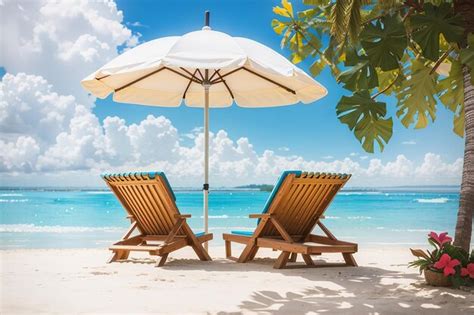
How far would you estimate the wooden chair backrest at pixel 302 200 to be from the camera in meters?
5.73

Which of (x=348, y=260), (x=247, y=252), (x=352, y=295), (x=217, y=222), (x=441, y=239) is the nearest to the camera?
(x=352, y=295)

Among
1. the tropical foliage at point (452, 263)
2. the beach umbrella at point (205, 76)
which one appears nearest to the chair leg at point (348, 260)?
the tropical foliage at point (452, 263)

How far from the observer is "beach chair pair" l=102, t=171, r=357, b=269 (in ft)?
18.7

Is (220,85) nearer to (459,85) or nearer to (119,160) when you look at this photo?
(459,85)

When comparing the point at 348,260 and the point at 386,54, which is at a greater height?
the point at 386,54

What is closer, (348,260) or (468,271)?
→ (468,271)

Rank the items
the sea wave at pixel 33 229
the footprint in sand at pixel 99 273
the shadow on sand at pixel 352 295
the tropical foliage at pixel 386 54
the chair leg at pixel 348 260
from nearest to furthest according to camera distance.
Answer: the tropical foliage at pixel 386 54
the shadow on sand at pixel 352 295
the footprint in sand at pixel 99 273
the chair leg at pixel 348 260
the sea wave at pixel 33 229

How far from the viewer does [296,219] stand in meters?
6.16

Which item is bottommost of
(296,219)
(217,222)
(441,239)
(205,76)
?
(217,222)

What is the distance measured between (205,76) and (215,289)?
3.35m

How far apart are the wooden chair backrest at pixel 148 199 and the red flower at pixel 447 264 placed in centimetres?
265

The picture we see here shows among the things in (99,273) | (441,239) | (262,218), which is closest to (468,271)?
(441,239)

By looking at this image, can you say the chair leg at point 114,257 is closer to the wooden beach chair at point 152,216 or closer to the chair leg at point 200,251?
the wooden beach chair at point 152,216

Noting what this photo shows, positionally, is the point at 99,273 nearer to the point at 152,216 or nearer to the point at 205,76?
the point at 152,216
